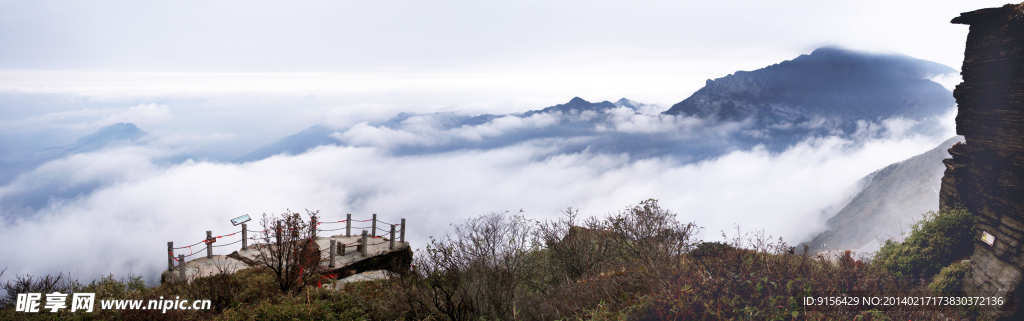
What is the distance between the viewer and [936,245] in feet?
54.7

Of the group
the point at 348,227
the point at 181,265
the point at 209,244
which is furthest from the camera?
the point at 348,227

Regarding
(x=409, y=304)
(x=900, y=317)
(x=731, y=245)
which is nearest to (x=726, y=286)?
(x=900, y=317)

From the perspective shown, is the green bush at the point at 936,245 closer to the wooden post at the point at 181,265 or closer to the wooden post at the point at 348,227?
the wooden post at the point at 348,227

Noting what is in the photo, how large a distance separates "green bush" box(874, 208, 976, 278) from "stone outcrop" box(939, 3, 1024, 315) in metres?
0.62

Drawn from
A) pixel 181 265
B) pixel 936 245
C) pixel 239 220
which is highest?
pixel 239 220

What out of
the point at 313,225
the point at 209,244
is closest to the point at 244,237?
the point at 209,244

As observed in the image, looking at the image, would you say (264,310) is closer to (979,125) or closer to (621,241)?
(621,241)

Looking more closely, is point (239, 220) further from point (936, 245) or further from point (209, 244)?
point (936, 245)

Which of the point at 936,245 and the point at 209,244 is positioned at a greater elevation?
the point at 936,245

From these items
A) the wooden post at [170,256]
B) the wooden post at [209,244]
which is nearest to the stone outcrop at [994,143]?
the wooden post at [209,244]

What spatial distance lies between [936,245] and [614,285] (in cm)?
1482

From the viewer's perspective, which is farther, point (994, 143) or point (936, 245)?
point (936, 245)

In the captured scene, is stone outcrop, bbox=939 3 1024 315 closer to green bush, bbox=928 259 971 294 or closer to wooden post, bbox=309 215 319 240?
green bush, bbox=928 259 971 294

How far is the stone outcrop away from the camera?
45.5 feet
